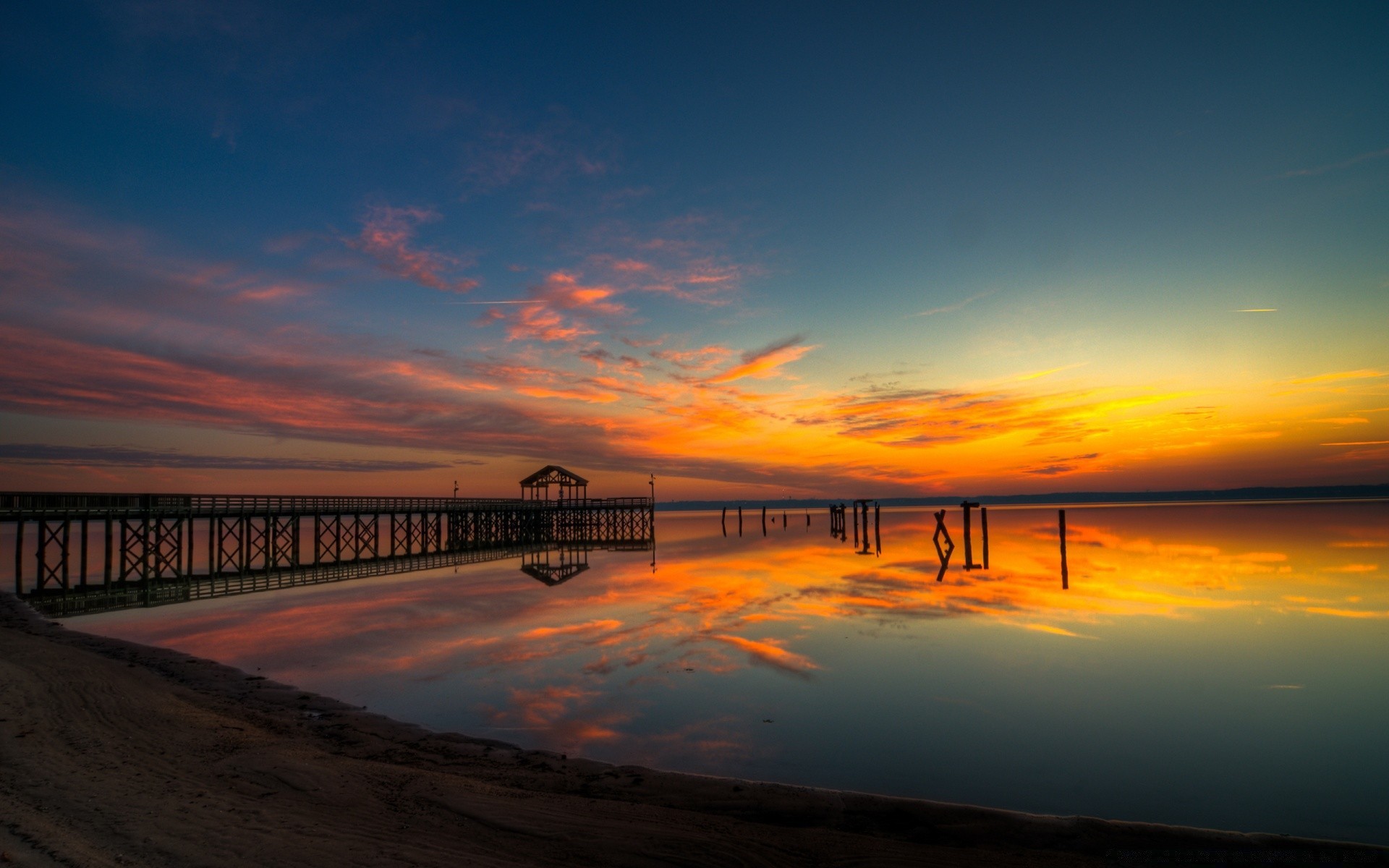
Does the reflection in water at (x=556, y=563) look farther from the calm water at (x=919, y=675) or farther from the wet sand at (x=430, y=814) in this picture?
the wet sand at (x=430, y=814)

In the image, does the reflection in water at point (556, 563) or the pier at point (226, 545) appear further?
the reflection in water at point (556, 563)

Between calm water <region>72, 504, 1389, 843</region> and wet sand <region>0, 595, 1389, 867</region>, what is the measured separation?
1.09 meters

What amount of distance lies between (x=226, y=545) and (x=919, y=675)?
241ft

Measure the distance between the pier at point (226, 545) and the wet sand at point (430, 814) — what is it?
19.3m

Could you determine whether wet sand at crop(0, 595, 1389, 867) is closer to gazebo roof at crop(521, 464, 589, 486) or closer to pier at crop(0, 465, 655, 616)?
pier at crop(0, 465, 655, 616)

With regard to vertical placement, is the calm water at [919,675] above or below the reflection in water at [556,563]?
above

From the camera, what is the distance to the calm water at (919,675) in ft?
33.4

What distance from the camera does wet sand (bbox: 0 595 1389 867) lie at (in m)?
6.62

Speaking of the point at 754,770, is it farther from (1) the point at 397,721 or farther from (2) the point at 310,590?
(2) the point at 310,590

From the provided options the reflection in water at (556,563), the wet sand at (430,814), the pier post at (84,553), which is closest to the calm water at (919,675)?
the wet sand at (430,814)

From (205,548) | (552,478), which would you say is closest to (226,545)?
(205,548)

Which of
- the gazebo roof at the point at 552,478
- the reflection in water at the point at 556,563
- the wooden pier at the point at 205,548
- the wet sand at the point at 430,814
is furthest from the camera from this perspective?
the gazebo roof at the point at 552,478

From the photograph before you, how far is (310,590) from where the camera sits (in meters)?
33.1

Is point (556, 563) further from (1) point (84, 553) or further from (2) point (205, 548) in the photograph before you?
(2) point (205, 548)
